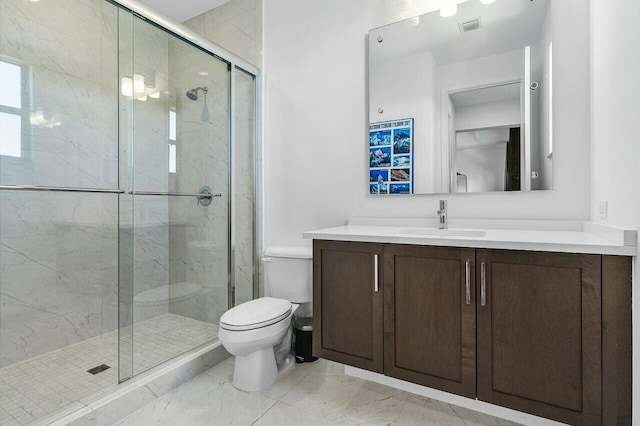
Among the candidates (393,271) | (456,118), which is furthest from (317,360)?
(456,118)

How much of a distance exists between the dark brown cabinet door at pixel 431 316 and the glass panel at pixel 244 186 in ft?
4.23

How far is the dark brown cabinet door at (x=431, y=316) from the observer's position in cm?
132

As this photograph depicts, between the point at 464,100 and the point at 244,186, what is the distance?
156cm

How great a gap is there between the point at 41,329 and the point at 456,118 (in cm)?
280

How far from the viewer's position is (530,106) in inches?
67.1

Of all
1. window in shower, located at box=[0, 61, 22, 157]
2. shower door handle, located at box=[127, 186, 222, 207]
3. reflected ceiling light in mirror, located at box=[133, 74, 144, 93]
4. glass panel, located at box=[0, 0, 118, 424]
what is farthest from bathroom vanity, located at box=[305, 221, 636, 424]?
window in shower, located at box=[0, 61, 22, 157]

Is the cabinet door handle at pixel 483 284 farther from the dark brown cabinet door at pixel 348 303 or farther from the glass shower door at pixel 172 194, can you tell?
the glass shower door at pixel 172 194

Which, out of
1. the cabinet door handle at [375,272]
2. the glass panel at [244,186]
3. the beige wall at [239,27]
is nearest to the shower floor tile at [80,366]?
the glass panel at [244,186]

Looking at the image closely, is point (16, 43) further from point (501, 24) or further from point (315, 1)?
point (501, 24)

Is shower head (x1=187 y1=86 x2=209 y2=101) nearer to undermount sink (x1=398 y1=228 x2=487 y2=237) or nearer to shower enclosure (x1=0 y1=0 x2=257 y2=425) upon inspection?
shower enclosure (x1=0 y1=0 x2=257 y2=425)

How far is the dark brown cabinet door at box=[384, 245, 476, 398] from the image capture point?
52.0 inches

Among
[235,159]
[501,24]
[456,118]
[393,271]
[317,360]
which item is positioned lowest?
[317,360]

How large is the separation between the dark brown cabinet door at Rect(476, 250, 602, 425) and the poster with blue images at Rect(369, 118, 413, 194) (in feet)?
2.67

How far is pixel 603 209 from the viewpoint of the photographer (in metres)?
1.40
